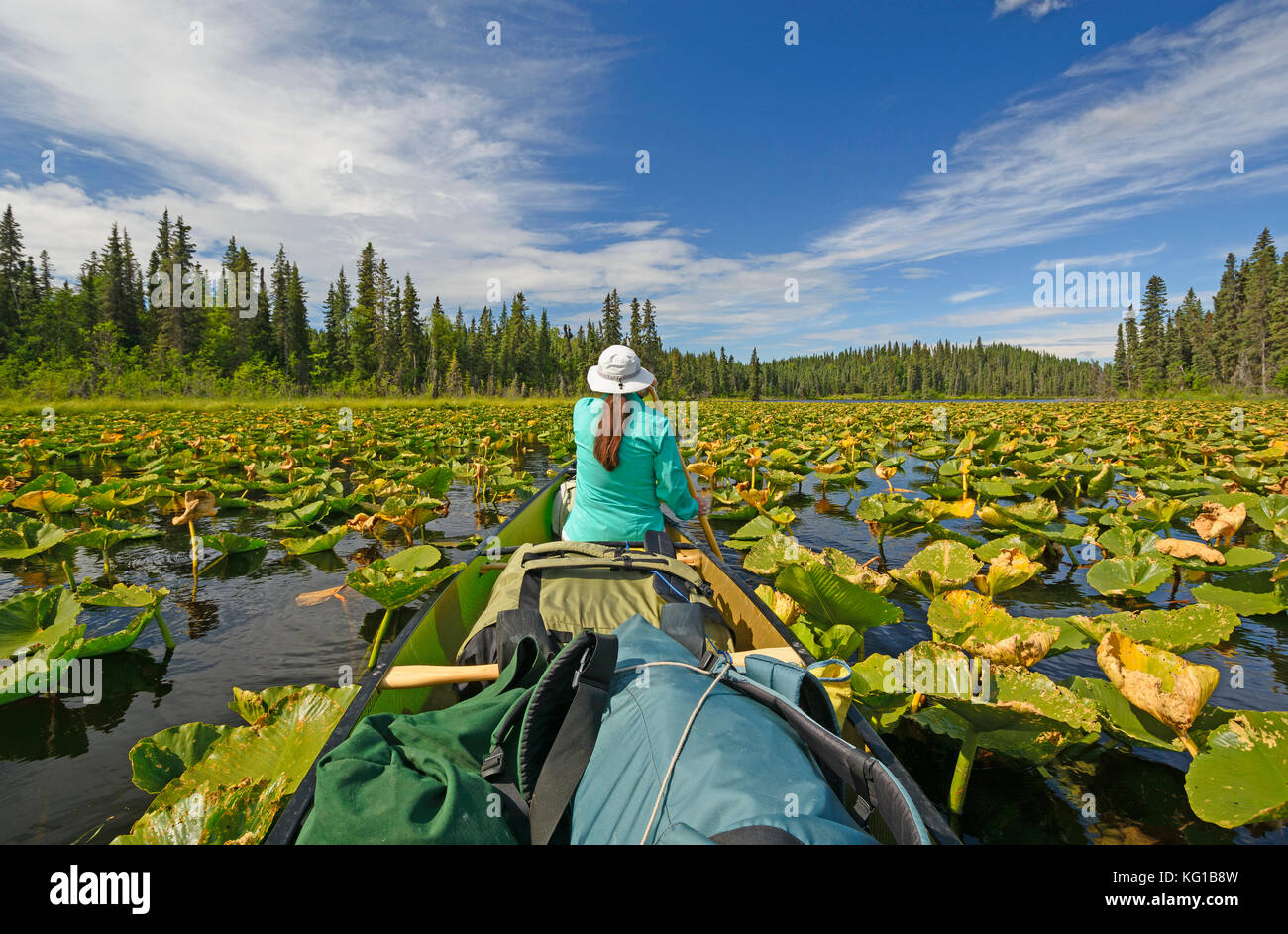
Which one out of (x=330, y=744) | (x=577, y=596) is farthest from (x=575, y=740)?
(x=577, y=596)

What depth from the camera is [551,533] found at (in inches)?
221

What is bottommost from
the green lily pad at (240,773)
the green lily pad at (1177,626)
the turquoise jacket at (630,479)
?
the green lily pad at (240,773)

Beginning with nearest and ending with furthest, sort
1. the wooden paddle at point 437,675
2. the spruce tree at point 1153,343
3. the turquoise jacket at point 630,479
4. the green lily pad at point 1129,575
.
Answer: the wooden paddle at point 437,675
the green lily pad at point 1129,575
the turquoise jacket at point 630,479
the spruce tree at point 1153,343

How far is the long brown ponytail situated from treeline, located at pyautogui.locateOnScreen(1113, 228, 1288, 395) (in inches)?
1995

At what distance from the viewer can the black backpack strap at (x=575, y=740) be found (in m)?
1.15

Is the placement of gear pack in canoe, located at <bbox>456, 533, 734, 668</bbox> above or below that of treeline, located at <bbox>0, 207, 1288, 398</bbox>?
below


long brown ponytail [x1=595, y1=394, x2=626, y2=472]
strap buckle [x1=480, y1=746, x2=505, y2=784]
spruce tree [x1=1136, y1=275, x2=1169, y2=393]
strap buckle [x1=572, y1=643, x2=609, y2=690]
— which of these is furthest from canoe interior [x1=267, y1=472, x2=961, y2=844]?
spruce tree [x1=1136, y1=275, x2=1169, y2=393]

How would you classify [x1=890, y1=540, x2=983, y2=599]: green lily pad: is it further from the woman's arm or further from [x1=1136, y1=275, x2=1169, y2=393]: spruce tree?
[x1=1136, y1=275, x2=1169, y2=393]: spruce tree

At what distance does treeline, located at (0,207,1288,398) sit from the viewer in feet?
113

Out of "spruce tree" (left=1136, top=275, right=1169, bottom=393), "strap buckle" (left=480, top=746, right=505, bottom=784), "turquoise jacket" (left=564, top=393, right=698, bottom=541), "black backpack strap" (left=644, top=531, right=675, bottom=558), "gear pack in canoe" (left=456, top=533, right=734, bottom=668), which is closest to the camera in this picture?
"strap buckle" (left=480, top=746, right=505, bottom=784)

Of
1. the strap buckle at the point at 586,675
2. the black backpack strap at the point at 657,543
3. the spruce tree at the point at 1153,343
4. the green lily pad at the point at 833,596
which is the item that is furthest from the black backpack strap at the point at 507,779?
the spruce tree at the point at 1153,343

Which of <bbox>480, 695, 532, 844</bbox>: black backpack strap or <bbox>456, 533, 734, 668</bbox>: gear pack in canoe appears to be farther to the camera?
<bbox>456, 533, 734, 668</bbox>: gear pack in canoe

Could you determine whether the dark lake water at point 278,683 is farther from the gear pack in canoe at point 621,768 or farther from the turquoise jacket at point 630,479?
the turquoise jacket at point 630,479

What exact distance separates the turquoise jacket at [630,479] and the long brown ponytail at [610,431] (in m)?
0.04
